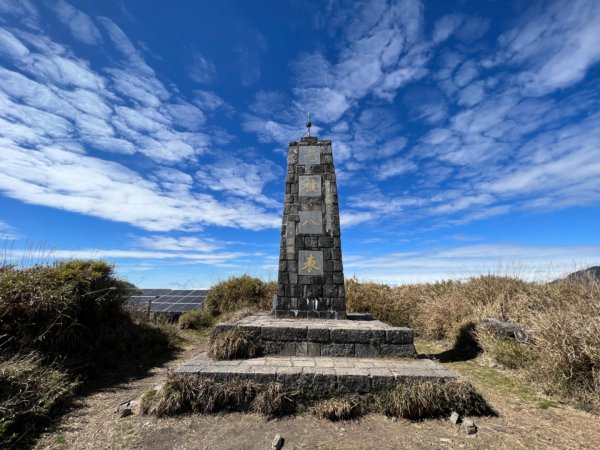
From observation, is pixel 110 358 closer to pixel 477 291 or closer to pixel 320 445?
pixel 320 445

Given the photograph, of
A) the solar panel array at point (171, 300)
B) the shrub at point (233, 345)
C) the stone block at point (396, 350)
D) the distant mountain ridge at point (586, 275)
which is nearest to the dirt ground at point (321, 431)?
the shrub at point (233, 345)

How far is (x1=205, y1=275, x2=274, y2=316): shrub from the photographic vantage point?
448 inches

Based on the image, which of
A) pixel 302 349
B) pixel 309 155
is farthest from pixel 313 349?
pixel 309 155

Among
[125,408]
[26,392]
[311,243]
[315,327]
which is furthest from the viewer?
Answer: [311,243]

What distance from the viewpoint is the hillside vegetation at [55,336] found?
379 centimetres

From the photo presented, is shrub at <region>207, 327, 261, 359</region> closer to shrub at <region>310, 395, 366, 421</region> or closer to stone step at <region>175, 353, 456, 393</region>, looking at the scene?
stone step at <region>175, 353, 456, 393</region>

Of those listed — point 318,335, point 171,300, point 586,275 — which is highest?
point 586,275

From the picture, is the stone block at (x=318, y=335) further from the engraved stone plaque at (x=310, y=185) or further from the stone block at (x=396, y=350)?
the engraved stone plaque at (x=310, y=185)

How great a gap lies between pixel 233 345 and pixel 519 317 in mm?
6268

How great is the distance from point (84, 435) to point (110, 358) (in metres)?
2.71

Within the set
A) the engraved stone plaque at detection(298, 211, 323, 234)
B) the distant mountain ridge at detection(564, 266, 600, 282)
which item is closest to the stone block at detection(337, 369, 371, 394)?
the engraved stone plaque at detection(298, 211, 323, 234)

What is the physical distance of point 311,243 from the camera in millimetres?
7402

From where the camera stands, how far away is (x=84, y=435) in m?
3.60

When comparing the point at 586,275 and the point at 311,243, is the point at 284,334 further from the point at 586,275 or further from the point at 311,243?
the point at 586,275
